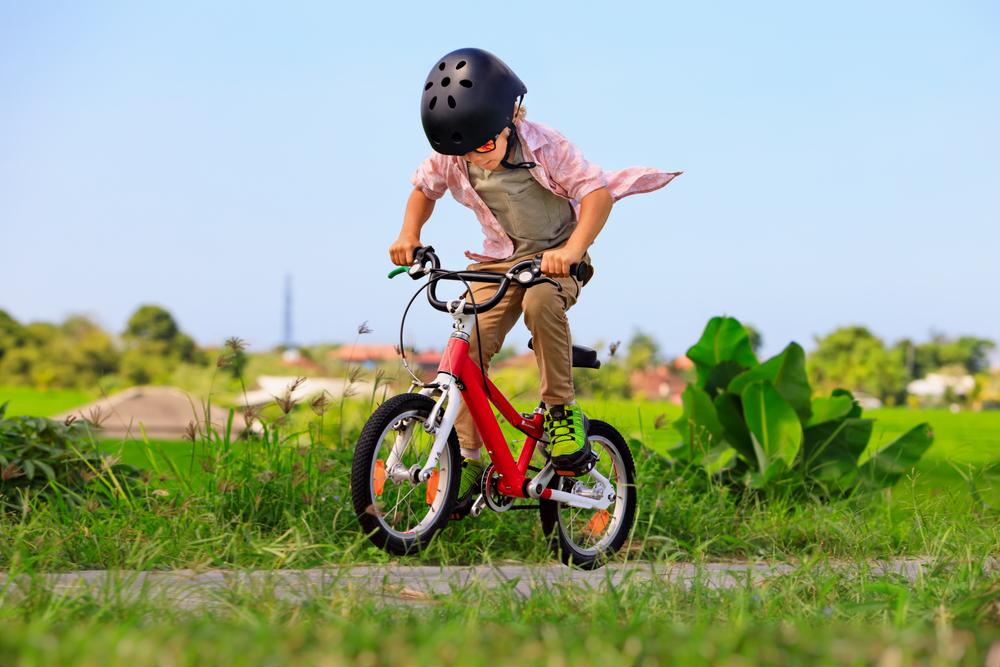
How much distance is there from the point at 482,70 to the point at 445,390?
118 cm

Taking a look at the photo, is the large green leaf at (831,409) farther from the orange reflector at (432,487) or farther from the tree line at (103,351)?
the tree line at (103,351)

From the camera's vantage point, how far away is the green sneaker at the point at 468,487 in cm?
294

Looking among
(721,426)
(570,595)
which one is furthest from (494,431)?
(721,426)

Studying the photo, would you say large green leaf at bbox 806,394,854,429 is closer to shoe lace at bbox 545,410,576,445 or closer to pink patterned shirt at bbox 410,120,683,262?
shoe lace at bbox 545,410,576,445

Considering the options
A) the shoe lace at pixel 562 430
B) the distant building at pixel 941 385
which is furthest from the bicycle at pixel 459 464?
the distant building at pixel 941 385

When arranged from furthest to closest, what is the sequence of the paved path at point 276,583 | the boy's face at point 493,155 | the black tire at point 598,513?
the black tire at point 598,513
the boy's face at point 493,155
the paved path at point 276,583

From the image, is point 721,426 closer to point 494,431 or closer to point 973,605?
point 494,431

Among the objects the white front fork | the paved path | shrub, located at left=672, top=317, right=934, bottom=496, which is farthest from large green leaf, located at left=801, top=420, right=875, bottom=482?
the white front fork

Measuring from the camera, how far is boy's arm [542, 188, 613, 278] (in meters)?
2.72

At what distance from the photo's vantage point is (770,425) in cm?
422

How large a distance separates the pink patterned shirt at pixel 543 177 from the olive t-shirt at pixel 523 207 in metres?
0.03

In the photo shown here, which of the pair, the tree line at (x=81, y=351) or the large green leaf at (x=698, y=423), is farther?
the tree line at (x=81, y=351)

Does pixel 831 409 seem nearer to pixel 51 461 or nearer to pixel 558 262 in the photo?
pixel 558 262

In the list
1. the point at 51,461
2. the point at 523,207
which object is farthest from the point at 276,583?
the point at 51,461
